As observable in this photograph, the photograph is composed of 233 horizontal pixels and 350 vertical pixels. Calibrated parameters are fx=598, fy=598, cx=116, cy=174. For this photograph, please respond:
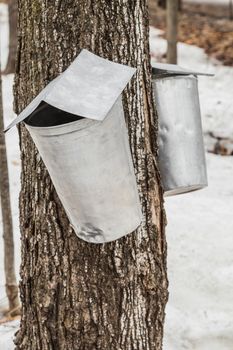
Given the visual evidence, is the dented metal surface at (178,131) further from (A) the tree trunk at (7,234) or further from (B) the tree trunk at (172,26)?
(B) the tree trunk at (172,26)

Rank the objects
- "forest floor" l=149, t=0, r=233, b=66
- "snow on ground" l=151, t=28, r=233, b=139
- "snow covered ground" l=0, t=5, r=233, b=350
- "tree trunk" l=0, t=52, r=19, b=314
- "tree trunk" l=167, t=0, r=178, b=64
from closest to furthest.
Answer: "snow covered ground" l=0, t=5, r=233, b=350 → "tree trunk" l=0, t=52, r=19, b=314 → "snow on ground" l=151, t=28, r=233, b=139 → "tree trunk" l=167, t=0, r=178, b=64 → "forest floor" l=149, t=0, r=233, b=66

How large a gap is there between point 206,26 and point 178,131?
994 cm

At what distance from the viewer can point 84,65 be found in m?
1.92

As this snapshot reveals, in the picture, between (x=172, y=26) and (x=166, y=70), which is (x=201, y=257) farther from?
(x=172, y=26)

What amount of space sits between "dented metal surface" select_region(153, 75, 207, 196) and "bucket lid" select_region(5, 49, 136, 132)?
1.26 feet

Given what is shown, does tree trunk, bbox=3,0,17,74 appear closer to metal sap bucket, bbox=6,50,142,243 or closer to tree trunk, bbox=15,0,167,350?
tree trunk, bbox=15,0,167,350

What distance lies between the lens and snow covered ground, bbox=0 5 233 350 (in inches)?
134

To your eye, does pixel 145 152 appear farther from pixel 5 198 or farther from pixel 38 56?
pixel 5 198

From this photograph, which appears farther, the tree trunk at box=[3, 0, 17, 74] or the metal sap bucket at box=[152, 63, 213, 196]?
the tree trunk at box=[3, 0, 17, 74]

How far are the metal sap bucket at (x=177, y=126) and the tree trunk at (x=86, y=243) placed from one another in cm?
8

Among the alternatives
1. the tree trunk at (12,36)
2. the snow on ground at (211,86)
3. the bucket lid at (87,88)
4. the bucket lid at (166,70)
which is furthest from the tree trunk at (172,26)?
the bucket lid at (87,88)

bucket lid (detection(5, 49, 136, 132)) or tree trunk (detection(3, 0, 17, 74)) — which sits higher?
tree trunk (detection(3, 0, 17, 74))

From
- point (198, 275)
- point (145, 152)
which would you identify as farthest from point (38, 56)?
point (198, 275)

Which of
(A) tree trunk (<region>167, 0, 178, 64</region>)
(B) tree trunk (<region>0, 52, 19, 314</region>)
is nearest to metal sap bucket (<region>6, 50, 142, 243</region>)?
(B) tree trunk (<region>0, 52, 19, 314</region>)
